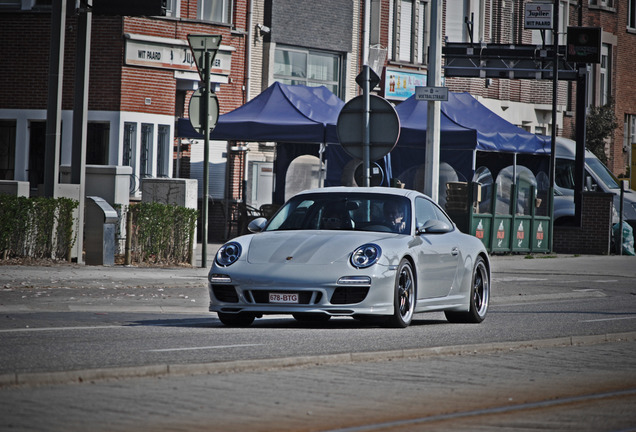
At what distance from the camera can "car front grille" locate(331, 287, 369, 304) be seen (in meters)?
12.3

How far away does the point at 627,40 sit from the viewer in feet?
177

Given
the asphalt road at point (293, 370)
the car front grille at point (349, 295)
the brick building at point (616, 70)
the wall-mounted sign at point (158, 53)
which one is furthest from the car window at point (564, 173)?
the car front grille at point (349, 295)

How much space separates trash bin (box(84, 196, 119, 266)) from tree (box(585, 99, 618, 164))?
105ft

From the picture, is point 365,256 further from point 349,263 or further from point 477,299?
point 477,299

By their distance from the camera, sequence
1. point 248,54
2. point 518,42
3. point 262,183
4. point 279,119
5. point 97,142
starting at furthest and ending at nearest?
point 518,42
point 262,183
point 248,54
point 97,142
point 279,119

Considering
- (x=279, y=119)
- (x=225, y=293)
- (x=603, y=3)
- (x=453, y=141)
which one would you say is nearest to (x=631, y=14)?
(x=603, y=3)

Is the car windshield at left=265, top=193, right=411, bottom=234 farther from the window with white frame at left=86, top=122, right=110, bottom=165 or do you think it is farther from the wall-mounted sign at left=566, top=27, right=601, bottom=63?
the wall-mounted sign at left=566, top=27, right=601, bottom=63

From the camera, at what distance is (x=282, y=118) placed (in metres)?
28.6

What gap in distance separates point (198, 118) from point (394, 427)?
46.2 ft

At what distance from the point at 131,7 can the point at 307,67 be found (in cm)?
1587

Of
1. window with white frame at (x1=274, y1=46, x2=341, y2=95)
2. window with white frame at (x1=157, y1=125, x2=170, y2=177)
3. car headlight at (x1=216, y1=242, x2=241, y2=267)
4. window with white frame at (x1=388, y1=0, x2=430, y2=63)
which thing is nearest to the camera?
car headlight at (x1=216, y1=242, x2=241, y2=267)

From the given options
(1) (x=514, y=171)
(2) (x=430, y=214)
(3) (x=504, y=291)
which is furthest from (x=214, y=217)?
(2) (x=430, y=214)

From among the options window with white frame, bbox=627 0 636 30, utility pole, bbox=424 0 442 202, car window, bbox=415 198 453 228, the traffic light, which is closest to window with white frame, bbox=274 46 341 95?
utility pole, bbox=424 0 442 202

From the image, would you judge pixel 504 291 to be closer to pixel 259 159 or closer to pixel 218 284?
pixel 218 284
